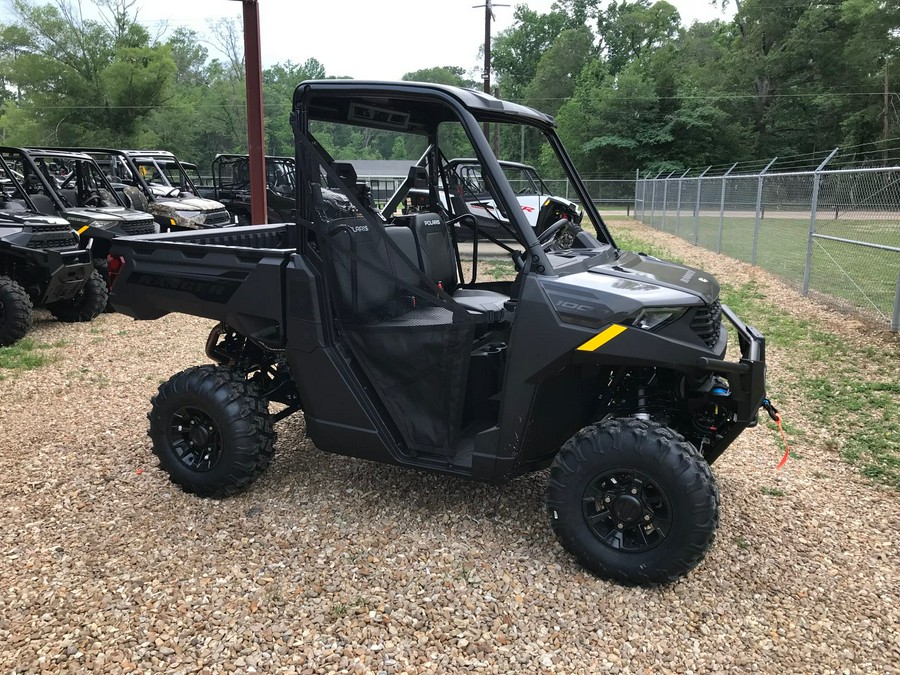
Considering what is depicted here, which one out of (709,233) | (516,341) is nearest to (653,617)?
(516,341)

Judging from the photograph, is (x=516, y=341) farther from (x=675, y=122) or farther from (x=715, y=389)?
(x=675, y=122)

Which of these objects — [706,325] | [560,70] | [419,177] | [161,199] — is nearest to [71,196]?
[161,199]

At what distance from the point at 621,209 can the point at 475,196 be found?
107 feet

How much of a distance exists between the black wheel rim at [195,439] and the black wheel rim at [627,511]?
191cm

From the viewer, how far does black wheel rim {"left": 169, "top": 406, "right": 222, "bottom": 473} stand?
363 cm

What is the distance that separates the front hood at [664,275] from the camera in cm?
301

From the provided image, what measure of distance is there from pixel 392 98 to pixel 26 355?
5.24 m

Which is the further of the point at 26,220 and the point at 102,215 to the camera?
the point at 102,215

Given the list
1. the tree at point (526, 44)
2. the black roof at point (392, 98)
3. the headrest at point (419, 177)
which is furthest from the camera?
the tree at point (526, 44)

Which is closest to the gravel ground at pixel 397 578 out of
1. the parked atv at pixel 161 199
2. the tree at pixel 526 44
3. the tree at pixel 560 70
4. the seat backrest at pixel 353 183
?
the seat backrest at pixel 353 183

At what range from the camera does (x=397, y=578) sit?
2.99 meters

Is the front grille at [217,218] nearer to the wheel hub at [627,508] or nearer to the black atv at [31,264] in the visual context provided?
the black atv at [31,264]

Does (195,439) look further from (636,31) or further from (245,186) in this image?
(636,31)

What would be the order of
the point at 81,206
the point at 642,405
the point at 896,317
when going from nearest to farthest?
the point at 642,405
the point at 896,317
the point at 81,206
